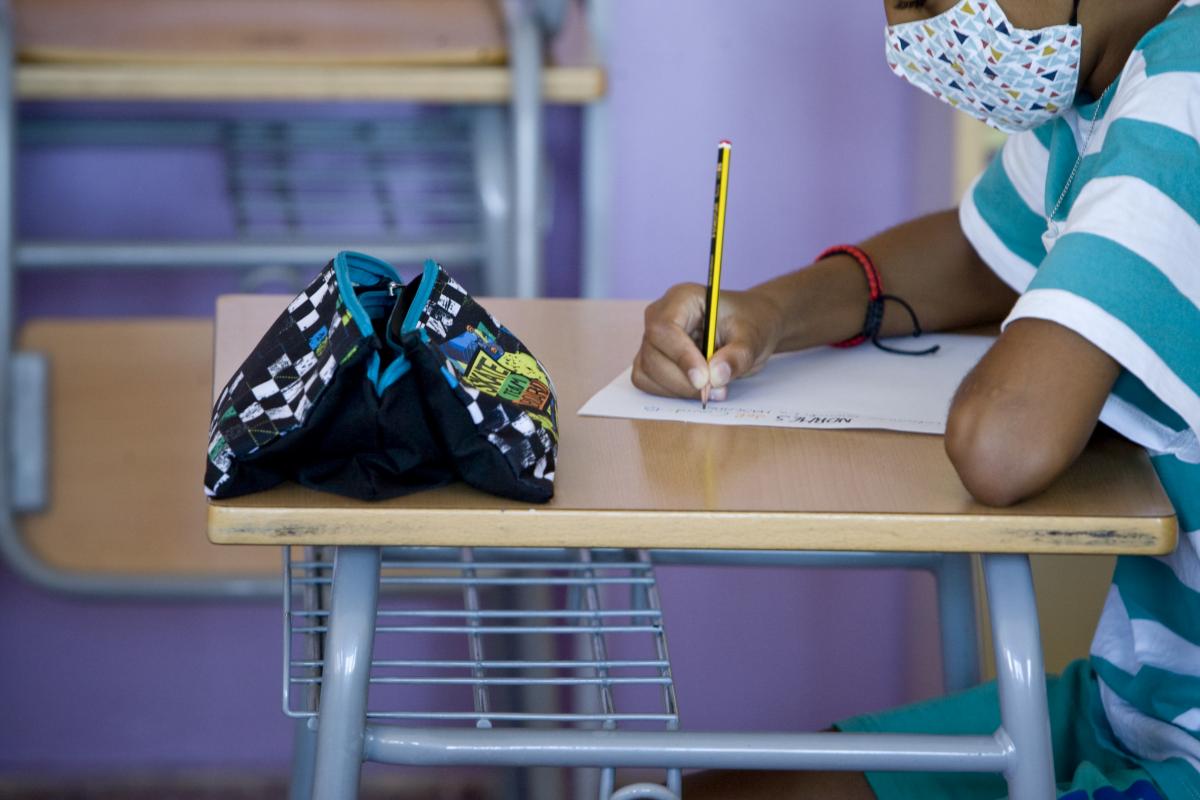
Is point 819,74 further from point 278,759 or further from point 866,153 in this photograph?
point 278,759

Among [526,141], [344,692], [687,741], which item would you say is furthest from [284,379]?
[526,141]

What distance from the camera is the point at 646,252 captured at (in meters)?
2.14

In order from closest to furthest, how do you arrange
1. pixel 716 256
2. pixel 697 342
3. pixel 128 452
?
pixel 716 256, pixel 697 342, pixel 128 452

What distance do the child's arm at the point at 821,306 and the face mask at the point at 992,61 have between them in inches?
6.8

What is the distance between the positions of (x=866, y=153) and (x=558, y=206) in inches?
18.0

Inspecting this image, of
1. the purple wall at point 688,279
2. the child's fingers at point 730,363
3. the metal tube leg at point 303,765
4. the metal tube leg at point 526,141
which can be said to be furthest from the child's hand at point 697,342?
the purple wall at point 688,279

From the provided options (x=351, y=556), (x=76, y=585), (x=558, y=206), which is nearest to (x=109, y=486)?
(x=76, y=585)

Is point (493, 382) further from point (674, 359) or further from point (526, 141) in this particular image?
point (526, 141)

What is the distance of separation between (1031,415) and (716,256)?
9.6 inches

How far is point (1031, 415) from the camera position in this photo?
0.79 meters

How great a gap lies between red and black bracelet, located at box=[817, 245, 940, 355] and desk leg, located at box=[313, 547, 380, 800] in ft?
1.68

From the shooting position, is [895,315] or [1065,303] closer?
[1065,303]

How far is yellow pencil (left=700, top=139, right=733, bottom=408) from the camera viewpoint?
0.92m

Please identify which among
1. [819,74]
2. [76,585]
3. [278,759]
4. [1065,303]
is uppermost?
[819,74]
